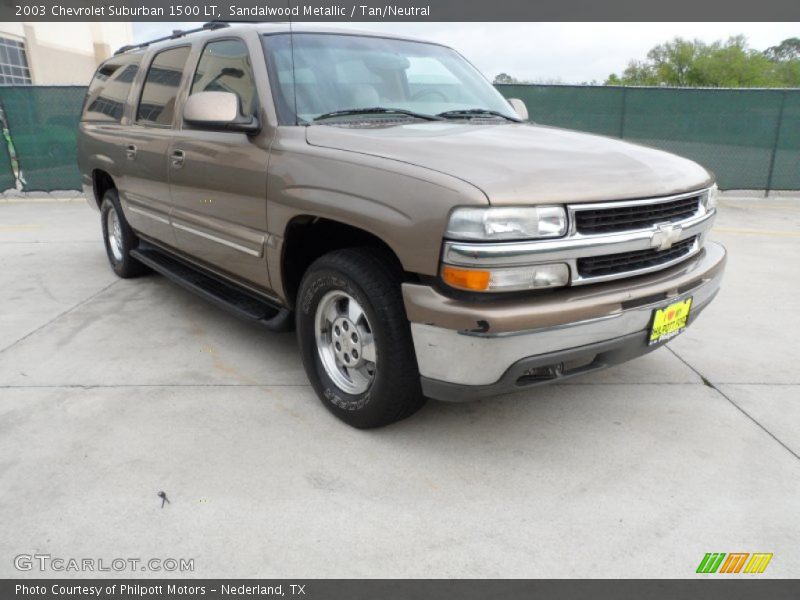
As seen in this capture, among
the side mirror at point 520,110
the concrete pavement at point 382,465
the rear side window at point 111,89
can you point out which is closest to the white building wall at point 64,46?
the rear side window at point 111,89

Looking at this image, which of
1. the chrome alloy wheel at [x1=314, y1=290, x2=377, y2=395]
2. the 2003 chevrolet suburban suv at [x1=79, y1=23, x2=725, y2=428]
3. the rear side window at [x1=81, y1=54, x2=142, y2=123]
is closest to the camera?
the 2003 chevrolet suburban suv at [x1=79, y1=23, x2=725, y2=428]

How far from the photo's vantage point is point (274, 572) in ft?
7.17

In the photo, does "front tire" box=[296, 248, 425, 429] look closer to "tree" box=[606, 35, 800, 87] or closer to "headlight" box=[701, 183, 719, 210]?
"headlight" box=[701, 183, 719, 210]

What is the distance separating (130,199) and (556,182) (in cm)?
380

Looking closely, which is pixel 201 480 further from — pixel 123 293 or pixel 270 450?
pixel 123 293

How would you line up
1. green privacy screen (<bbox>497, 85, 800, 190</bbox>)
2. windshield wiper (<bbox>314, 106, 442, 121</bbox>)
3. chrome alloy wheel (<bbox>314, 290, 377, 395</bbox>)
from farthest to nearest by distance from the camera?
1. green privacy screen (<bbox>497, 85, 800, 190</bbox>)
2. windshield wiper (<bbox>314, 106, 442, 121</bbox>)
3. chrome alloy wheel (<bbox>314, 290, 377, 395</bbox>)

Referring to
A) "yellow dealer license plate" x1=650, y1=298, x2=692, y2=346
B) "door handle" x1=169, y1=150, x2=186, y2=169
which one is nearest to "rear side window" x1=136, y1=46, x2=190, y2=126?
"door handle" x1=169, y1=150, x2=186, y2=169

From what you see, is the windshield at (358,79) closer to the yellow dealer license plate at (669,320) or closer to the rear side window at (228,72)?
the rear side window at (228,72)

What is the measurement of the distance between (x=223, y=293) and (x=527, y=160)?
7.46 ft

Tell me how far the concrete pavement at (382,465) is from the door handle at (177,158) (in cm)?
117

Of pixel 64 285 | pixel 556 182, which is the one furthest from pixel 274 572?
pixel 64 285

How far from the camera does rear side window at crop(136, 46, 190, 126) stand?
426 centimetres

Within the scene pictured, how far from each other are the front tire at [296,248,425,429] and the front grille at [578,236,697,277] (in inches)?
30.8
